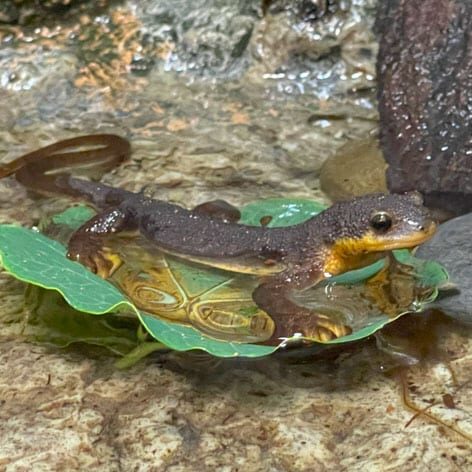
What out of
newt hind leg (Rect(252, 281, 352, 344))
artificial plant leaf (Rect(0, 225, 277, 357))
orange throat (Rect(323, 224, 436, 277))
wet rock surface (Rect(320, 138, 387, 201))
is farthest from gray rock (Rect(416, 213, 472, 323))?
artificial plant leaf (Rect(0, 225, 277, 357))

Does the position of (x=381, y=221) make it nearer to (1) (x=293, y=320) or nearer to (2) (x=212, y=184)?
(1) (x=293, y=320)

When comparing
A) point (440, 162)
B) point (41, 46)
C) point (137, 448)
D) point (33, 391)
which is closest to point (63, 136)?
point (41, 46)

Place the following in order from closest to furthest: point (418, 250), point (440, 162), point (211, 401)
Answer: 1. point (211, 401)
2. point (418, 250)
3. point (440, 162)

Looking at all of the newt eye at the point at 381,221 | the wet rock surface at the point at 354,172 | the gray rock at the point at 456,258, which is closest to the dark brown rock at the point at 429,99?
the wet rock surface at the point at 354,172

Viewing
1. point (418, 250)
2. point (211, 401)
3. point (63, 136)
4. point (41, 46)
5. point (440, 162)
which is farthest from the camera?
point (41, 46)

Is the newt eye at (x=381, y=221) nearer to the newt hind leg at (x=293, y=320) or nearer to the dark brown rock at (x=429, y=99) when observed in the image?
the newt hind leg at (x=293, y=320)

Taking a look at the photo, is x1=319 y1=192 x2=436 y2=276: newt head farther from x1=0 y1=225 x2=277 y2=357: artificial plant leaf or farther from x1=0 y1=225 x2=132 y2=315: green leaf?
x1=0 y1=225 x2=132 y2=315: green leaf

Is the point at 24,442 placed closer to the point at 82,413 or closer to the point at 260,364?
the point at 82,413
